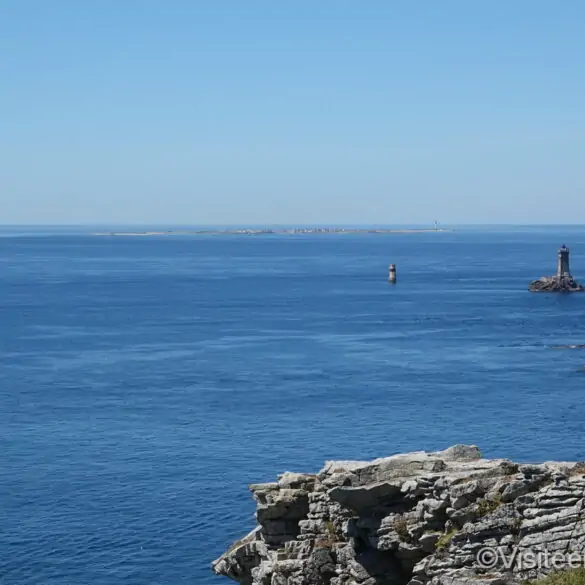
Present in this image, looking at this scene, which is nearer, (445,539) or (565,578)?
(565,578)

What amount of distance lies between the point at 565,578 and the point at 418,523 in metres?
4.57

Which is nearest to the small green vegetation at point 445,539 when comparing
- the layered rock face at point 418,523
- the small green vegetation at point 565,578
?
the layered rock face at point 418,523

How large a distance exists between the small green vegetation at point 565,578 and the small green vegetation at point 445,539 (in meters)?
2.66

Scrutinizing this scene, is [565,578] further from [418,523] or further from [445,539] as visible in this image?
[418,523]

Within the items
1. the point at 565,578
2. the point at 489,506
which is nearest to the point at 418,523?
the point at 489,506

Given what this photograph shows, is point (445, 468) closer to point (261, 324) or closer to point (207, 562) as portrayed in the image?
point (207, 562)

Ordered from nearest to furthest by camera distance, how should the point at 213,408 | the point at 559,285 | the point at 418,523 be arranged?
1. the point at 418,523
2. the point at 213,408
3. the point at 559,285

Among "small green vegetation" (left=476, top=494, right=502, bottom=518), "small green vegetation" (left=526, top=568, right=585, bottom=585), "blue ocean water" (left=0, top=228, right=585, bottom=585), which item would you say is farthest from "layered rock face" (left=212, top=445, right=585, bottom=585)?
"blue ocean water" (left=0, top=228, right=585, bottom=585)

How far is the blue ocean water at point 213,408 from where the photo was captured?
4988 cm

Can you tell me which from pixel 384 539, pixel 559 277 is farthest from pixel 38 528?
pixel 559 277

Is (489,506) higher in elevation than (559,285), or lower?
higher

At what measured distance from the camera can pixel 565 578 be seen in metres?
24.1

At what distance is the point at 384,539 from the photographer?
28.1 m

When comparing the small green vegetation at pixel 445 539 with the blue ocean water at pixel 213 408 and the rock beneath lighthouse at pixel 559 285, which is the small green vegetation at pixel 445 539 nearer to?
the blue ocean water at pixel 213 408
